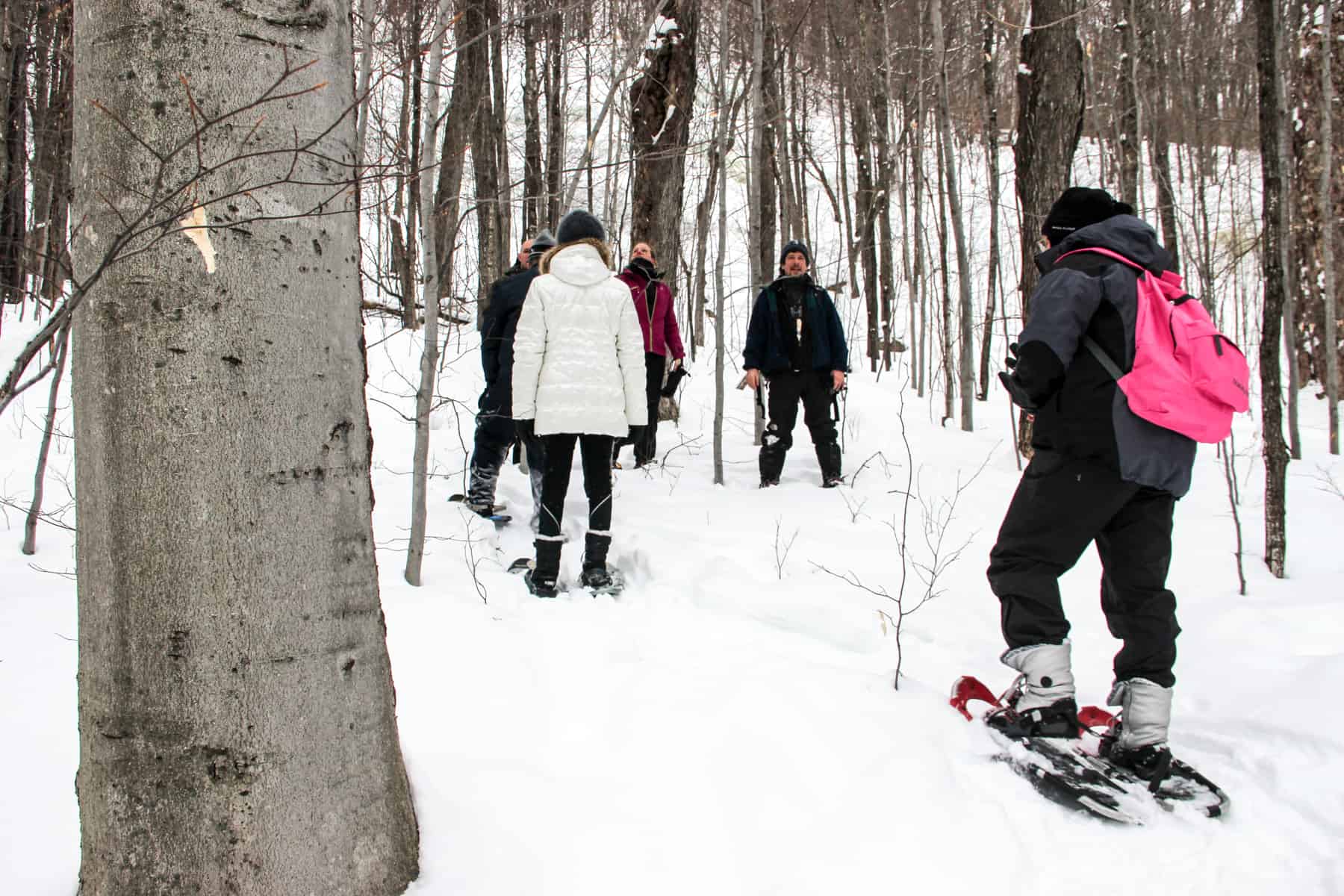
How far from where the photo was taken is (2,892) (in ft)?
5.26

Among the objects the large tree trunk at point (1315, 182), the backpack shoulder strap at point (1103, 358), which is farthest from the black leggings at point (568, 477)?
the large tree trunk at point (1315, 182)

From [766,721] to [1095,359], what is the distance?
4.96 ft

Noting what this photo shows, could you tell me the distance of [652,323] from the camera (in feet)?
20.6

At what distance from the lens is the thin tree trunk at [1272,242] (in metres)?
3.74

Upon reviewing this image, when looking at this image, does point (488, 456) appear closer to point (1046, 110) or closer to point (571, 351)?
point (571, 351)

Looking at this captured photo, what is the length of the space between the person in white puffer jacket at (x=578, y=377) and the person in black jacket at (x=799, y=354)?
203 centimetres

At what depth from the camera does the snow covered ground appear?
195 centimetres

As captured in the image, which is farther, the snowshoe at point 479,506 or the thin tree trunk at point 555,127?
the thin tree trunk at point 555,127

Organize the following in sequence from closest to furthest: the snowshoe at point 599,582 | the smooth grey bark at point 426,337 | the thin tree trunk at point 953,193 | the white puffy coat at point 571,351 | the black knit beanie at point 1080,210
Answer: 1. the black knit beanie at point 1080,210
2. the smooth grey bark at point 426,337
3. the white puffy coat at point 571,351
4. the snowshoe at point 599,582
5. the thin tree trunk at point 953,193

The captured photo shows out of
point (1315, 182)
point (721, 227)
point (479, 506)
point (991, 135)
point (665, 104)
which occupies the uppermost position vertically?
point (991, 135)

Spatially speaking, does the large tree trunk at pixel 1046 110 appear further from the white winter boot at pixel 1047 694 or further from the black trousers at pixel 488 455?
the white winter boot at pixel 1047 694

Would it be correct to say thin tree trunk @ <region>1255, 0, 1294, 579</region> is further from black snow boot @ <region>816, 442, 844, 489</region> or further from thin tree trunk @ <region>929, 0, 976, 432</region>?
thin tree trunk @ <region>929, 0, 976, 432</region>

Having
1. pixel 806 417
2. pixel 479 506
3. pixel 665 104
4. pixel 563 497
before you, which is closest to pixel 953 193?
pixel 665 104

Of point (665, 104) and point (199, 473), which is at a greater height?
point (665, 104)
